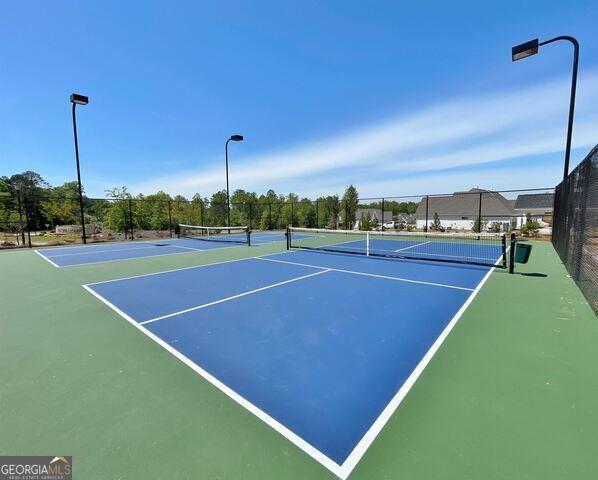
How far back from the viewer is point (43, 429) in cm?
222

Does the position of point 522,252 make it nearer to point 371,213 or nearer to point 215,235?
point 215,235

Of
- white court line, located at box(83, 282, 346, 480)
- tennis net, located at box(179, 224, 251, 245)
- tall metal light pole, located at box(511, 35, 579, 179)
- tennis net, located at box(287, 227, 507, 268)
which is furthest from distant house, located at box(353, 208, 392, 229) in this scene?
white court line, located at box(83, 282, 346, 480)

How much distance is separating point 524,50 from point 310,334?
1124 centimetres

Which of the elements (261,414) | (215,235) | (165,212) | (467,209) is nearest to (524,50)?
(261,414)

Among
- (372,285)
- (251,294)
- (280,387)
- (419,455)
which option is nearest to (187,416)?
(280,387)

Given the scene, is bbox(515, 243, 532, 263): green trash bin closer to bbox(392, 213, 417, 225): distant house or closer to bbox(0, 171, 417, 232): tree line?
bbox(0, 171, 417, 232): tree line

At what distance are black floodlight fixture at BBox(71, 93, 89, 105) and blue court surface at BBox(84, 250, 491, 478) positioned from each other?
38.9 feet

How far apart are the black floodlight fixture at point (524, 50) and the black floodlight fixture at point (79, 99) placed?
18.0 metres

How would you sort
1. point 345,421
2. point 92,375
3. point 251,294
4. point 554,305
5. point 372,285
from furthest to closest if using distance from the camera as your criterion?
point 372,285 < point 251,294 < point 554,305 < point 92,375 < point 345,421

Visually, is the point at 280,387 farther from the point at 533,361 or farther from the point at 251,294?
the point at 251,294

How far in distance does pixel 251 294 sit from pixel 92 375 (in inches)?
122

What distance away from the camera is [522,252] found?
24.8 feet

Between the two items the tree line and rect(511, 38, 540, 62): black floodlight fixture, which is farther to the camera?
the tree line

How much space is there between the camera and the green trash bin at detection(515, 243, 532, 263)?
7453 mm
